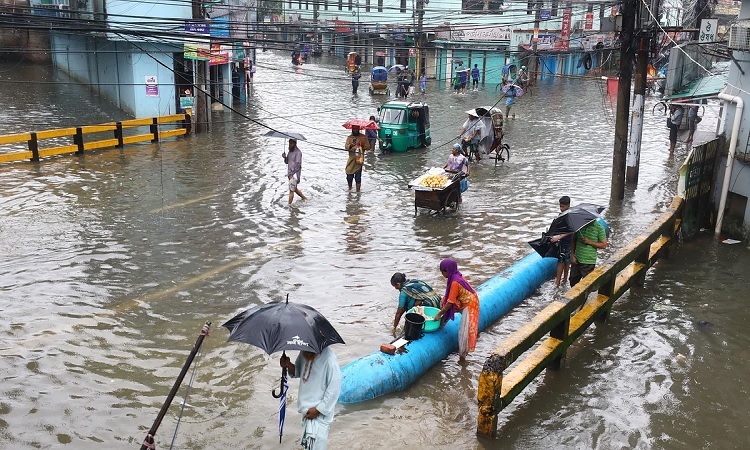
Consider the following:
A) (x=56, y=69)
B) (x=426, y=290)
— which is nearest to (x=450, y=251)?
(x=426, y=290)

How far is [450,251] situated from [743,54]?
6.90 meters

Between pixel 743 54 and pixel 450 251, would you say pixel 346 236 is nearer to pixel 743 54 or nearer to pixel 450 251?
pixel 450 251

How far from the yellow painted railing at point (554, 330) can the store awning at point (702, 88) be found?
6.68 meters

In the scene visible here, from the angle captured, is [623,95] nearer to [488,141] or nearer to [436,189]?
[436,189]

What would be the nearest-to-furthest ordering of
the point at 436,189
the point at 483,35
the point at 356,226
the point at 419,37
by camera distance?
the point at 356,226 < the point at 436,189 < the point at 419,37 < the point at 483,35

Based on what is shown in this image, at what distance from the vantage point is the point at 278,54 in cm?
8069

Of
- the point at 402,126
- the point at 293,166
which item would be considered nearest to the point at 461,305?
the point at 293,166

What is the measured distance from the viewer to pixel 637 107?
Answer: 16938 mm

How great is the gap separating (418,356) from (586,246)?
3.62m

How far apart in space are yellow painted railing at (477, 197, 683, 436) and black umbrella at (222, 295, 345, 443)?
1.81 m

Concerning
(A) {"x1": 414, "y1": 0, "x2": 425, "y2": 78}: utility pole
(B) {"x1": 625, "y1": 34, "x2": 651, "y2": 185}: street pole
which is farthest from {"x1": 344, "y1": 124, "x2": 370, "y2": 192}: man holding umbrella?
(A) {"x1": 414, "y1": 0, "x2": 425, "y2": 78}: utility pole

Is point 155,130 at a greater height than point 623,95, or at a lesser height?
lesser

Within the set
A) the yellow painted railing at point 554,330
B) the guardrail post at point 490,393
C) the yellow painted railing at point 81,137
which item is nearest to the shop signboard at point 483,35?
the yellow painted railing at point 81,137

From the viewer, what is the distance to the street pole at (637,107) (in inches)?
643
